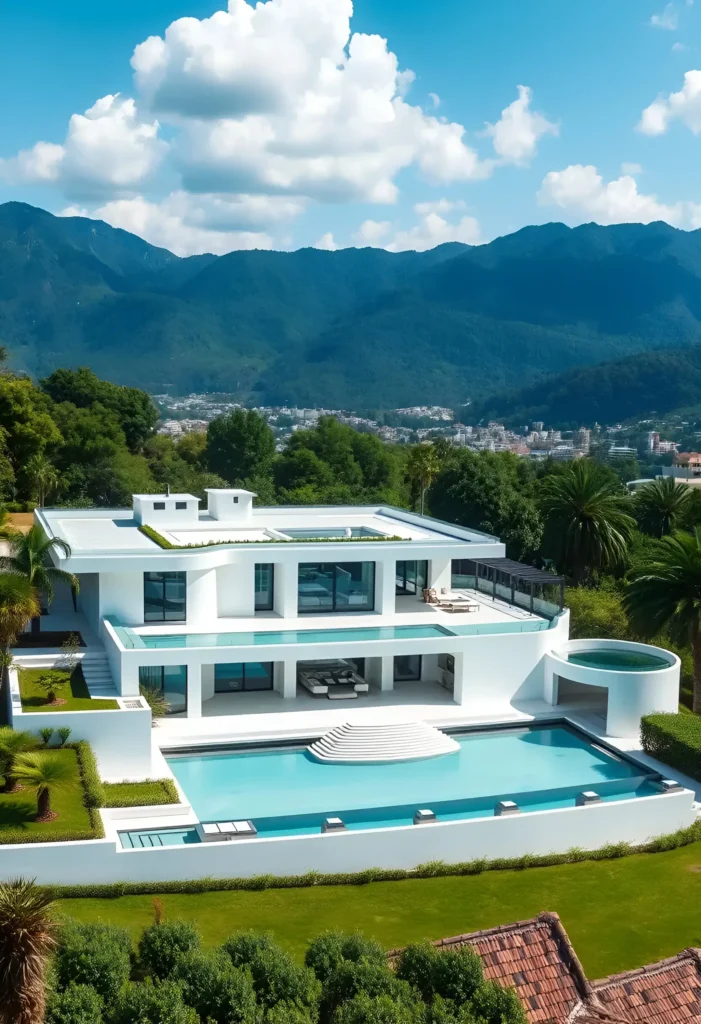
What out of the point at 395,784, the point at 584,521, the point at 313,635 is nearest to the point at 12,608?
the point at 313,635

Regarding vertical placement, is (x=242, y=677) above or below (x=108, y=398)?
below

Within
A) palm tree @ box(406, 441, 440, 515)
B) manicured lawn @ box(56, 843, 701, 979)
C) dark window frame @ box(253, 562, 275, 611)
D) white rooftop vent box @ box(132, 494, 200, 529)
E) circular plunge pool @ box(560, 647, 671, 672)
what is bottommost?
manicured lawn @ box(56, 843, 701, 979)

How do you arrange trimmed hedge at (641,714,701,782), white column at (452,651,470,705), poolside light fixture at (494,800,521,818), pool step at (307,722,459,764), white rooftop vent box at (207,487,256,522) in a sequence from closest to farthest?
1. poolside light fixture at (494,800,521,818)
2. trimmed hedge at (641,714,701,782)
3. pool step at (307,722,459,764)
4. white column at (452,651,470,705)
5. white rooftop vent box at (207,487,256,522)

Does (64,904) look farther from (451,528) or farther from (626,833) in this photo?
(451,528)

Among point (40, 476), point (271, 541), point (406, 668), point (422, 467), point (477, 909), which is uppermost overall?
point (422, 467)

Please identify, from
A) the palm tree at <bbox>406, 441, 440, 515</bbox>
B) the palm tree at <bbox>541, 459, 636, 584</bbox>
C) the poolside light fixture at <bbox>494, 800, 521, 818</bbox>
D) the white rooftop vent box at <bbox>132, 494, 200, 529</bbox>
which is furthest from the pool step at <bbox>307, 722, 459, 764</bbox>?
the palm tree at <bbox>406, 441, 440, 515</bbox>

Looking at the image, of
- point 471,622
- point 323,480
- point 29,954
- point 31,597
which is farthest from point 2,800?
point 323,480

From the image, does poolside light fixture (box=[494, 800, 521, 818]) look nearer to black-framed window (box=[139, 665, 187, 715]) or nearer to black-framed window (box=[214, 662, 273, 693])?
black-framed window (box=[139, 665, 187, 715])

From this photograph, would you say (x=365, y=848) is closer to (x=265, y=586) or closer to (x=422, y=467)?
(x=265, y=586)
